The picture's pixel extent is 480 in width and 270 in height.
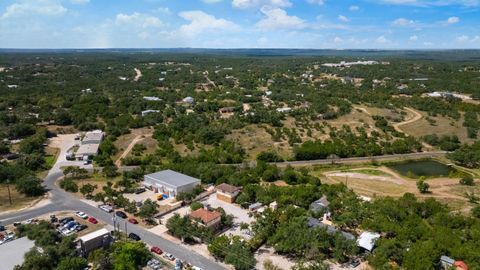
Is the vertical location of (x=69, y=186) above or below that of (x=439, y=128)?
below

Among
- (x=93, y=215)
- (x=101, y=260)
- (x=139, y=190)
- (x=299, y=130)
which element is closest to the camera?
(x=101, y=260)

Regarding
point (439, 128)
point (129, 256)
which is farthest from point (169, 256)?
point (439, 128)

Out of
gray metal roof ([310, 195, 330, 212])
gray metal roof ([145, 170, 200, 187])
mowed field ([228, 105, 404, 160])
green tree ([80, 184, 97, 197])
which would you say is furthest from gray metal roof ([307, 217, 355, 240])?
mowed field ([228, 105, 404, 160])

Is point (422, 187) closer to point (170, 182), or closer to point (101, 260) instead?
point (170, 182)

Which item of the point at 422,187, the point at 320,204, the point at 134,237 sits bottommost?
the point at 134,237

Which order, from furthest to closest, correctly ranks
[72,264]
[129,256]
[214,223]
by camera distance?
1. [214,223]
2. [129,256]
3. [72,264]

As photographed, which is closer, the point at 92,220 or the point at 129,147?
the point at 92,220
